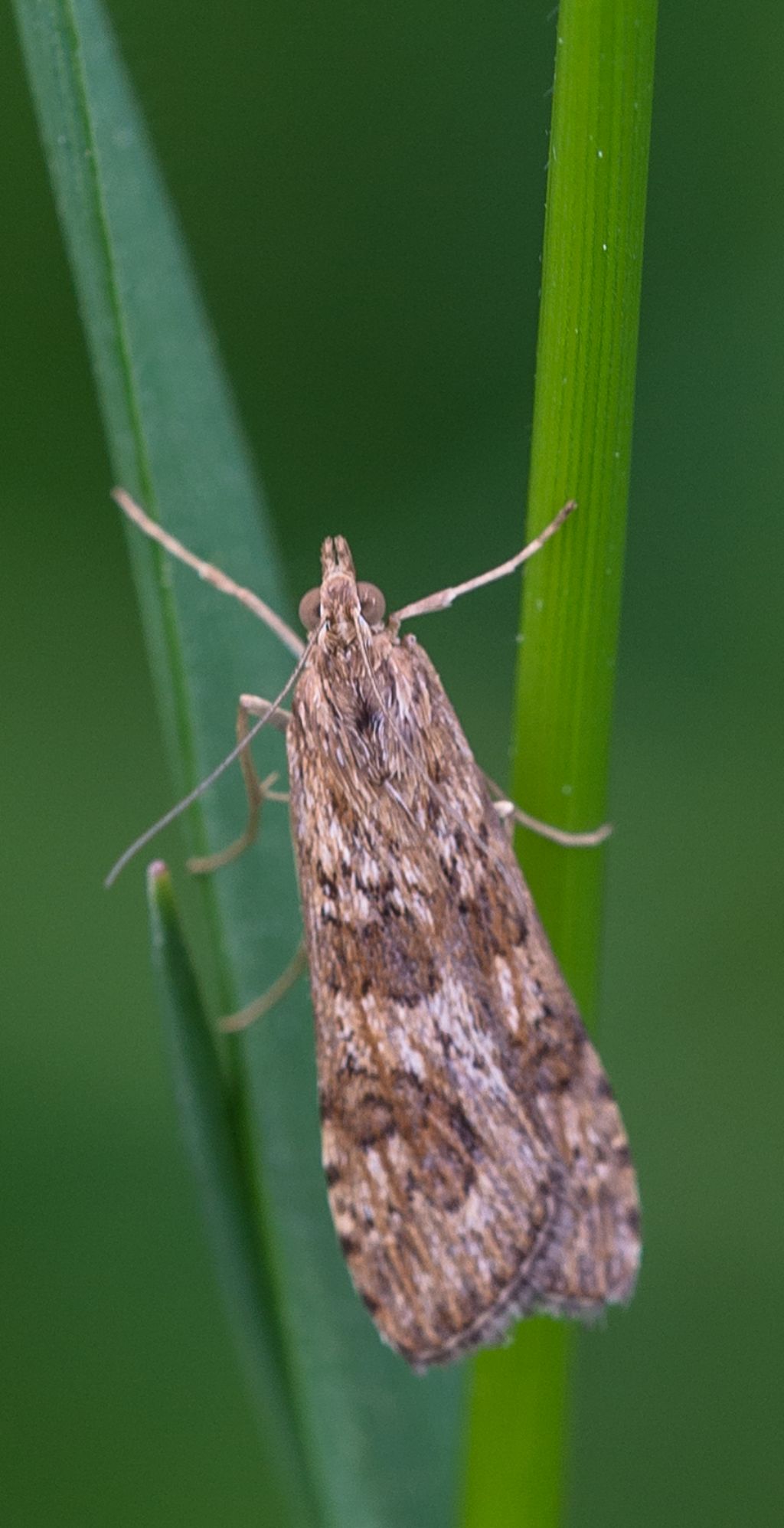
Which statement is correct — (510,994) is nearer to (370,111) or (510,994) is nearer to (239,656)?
(239,656)

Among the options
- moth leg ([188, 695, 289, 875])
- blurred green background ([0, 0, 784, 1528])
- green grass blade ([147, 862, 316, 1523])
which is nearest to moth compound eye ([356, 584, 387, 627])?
moth leg ([188, 695, 289, 875])

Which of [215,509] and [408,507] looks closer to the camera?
[215,509]

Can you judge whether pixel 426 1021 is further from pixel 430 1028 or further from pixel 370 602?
pixel 370 602

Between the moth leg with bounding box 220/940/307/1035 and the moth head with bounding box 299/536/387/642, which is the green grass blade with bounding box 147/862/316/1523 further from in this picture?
the moth head with bounding box 299/536/387/642

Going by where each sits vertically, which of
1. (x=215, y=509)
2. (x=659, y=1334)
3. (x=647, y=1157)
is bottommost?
(x=659, y=1334)

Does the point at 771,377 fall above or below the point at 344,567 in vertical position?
above

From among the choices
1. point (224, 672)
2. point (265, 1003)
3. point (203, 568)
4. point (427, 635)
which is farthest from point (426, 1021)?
point (427, 635)

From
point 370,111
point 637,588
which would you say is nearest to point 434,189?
point 370,111
